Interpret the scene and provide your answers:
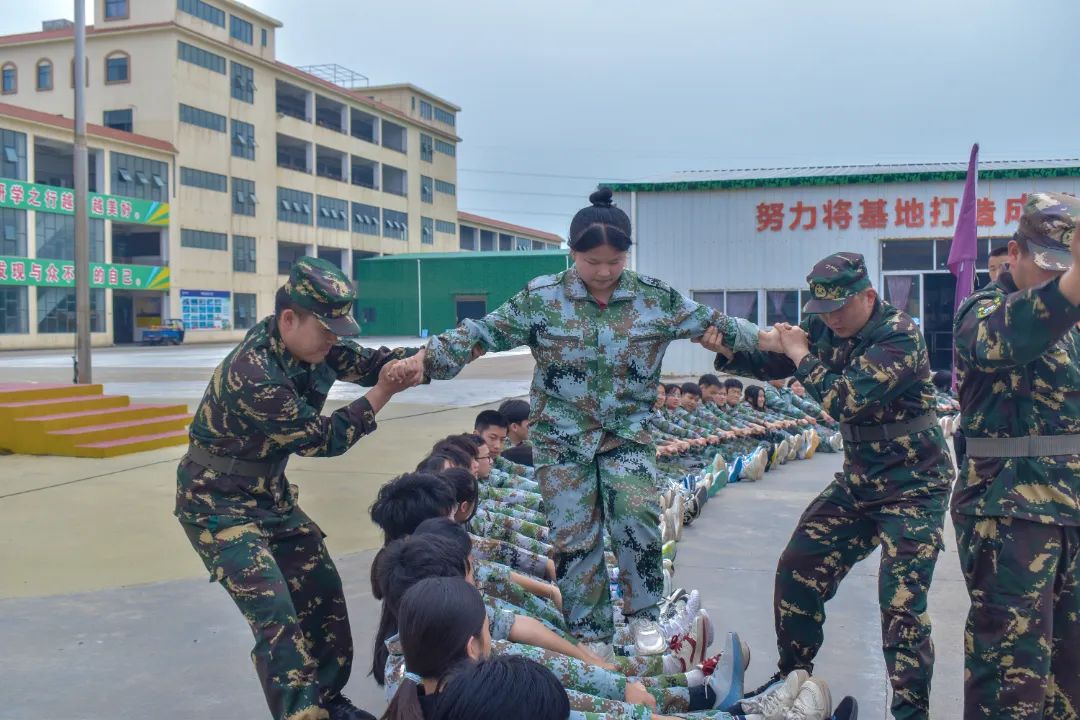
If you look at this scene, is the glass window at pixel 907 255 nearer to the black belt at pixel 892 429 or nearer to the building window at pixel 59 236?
the black belt at pixel 892 429

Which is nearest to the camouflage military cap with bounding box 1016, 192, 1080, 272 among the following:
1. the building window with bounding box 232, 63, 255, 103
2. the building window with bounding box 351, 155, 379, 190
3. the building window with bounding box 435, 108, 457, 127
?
the building window with bounding box 232, 63, 255, 103

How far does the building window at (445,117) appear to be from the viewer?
6650cm

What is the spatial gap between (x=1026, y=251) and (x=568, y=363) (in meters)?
1.64

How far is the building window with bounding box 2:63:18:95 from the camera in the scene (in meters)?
48.5

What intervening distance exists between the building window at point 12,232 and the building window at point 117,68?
10.8 metres

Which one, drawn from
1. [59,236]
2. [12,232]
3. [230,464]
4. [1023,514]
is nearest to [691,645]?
[1023,514]

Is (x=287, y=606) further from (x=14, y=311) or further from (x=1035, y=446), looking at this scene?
(x=14, y=311)

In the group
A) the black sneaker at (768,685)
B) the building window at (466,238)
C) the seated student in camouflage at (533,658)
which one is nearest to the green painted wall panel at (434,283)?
the building window at (466,238)

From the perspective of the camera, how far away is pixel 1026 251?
118 inches

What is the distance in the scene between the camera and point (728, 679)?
3.44 meters

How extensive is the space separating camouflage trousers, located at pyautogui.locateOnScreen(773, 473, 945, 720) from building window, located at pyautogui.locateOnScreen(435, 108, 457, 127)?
65.5 meters

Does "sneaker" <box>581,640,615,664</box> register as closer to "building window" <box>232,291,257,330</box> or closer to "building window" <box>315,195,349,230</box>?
"building window" <box>232,291,257,330</box>

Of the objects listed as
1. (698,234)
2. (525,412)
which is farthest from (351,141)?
(525,412)

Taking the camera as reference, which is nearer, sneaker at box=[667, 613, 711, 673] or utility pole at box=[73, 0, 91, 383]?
sneaker at box=[667, 613, 711, 673]
